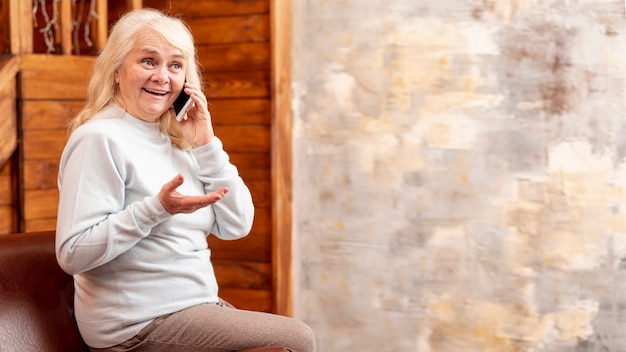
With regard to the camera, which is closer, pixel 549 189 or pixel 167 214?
pixel 167 214

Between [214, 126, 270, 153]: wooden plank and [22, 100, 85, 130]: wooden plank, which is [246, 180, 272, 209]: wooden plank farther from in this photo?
[22, 100, 85, 130]: wooden plank

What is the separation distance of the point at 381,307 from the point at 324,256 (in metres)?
0.33

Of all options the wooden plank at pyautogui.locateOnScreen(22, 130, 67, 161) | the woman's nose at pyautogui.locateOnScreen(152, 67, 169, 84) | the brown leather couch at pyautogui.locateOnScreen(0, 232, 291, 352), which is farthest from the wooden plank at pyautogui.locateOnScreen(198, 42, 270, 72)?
the brown leather couch at pyautogui.locateOnScreen(0, 232, 291, 352)

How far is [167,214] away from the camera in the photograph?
1949 mm

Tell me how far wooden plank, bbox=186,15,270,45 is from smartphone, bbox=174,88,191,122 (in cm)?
127

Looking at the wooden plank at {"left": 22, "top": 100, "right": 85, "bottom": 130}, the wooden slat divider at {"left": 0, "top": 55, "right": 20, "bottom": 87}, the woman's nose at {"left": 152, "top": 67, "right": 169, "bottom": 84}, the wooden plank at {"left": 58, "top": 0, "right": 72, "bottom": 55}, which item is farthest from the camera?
the wooden plank at {"left": 58, "top": 0, "right": 72, "bottom": 55}

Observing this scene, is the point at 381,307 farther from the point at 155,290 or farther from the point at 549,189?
the point at 155,290

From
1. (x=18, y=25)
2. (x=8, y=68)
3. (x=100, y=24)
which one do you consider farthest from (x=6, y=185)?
(x=100, y=24)

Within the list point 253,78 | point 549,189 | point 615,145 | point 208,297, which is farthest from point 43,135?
point 615,145

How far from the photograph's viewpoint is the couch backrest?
202 cm

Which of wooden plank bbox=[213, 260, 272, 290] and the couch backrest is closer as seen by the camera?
the couch backrest

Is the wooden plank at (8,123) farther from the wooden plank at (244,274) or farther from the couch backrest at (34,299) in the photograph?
the wooden plank at (244,274)

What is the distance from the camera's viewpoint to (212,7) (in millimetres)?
3535

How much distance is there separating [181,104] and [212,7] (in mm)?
1408
